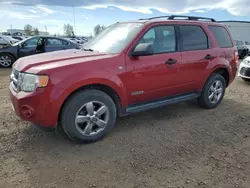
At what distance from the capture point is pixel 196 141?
11.3 feet

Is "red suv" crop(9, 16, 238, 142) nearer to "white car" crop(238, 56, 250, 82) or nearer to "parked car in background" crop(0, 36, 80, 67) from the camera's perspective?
"white car" crop(238, 56, 250, 82)

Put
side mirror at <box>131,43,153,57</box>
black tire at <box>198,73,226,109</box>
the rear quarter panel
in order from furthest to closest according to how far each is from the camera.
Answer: black tire at <box>198,73,226,109</box> → the rear quarter panel → side mirror at <box>131,43,153,57</box>

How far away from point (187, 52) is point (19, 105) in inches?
116

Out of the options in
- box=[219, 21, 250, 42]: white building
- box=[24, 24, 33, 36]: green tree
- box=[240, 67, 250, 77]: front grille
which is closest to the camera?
box=[240, 67, 250, 77]: front grille

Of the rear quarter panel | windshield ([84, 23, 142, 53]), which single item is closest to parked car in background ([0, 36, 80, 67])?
windshield ([84, 23, 142, 53])

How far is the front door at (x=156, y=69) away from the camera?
3.50m

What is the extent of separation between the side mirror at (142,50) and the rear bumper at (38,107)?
4.46 ft

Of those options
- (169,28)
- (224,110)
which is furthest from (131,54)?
(224,110)

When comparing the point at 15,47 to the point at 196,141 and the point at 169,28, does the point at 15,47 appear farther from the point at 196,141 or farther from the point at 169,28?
the point at 196,141

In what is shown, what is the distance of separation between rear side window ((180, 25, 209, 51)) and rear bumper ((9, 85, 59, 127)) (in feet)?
8.39

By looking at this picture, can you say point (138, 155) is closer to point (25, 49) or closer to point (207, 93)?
point (207, 93)

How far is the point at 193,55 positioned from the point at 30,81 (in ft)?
9.49

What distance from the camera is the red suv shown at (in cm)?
288

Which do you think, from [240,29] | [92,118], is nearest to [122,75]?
[92,118]
